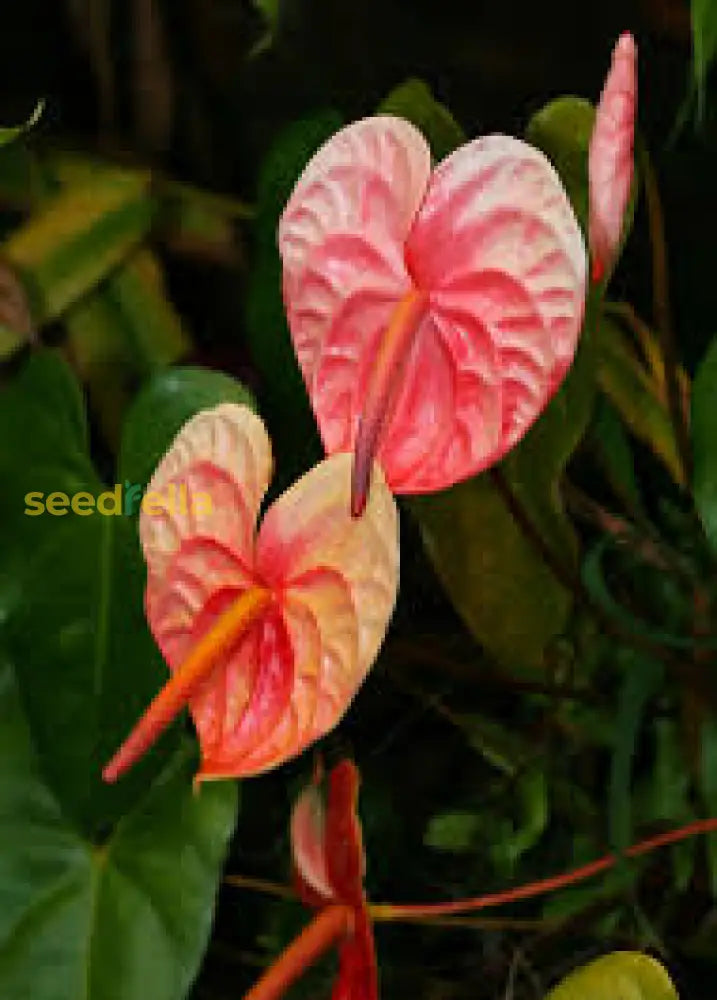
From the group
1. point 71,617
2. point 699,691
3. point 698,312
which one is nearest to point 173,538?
point 71,617

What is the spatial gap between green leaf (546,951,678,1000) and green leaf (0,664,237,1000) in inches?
5.9

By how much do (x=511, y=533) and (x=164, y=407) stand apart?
170 mm

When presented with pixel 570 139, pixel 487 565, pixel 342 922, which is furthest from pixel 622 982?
pixel 570 139

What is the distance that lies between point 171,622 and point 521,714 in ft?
1.31

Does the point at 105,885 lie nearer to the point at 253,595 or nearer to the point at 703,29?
the point at 253,595

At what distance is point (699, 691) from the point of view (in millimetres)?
757

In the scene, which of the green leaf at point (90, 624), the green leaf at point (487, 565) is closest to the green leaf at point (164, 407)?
the green leaf at point (90, 624)

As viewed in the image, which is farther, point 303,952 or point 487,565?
point 487,565

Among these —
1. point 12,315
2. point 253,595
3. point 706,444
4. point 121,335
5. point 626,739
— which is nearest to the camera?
point 253,595

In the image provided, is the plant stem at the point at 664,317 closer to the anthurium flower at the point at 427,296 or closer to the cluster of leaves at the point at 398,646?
the cluster of leaves at the point at 398,646

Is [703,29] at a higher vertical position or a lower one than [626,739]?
higher

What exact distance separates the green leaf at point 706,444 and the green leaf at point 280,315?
0.20m

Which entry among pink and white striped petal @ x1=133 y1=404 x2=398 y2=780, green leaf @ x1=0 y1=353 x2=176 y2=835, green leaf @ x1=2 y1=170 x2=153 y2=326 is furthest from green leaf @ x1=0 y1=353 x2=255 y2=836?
green leaf @ x1=2 y1=170 x2=153 y2=326

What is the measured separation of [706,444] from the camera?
60cm
